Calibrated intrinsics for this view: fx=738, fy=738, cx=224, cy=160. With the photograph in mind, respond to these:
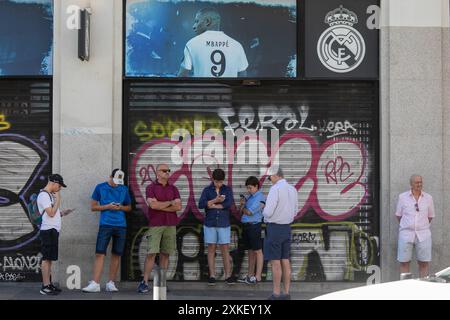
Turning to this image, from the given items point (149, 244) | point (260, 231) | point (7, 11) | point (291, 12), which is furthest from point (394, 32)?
point (7, 11)

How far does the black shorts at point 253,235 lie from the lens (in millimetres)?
12375

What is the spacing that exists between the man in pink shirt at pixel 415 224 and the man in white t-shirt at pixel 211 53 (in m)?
3.42

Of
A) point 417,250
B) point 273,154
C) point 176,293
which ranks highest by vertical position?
point 273,154

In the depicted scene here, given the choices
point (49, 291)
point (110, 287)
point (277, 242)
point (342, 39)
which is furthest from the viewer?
point (342, 39)

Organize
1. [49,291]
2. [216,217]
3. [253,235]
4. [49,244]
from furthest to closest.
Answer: [253,235]
[216,217]
[49,291]
[49,244]

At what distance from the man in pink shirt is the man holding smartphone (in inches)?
110

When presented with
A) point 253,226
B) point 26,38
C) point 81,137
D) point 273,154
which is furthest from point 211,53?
point 26,38

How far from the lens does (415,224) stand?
11844mm

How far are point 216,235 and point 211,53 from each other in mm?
3102

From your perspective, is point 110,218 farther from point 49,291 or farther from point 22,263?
point 22,263

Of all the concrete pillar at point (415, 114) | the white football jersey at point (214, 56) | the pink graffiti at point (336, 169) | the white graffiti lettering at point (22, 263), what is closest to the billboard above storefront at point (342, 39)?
the concrete pillar at point (415, 114)

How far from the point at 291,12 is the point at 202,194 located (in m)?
3.48

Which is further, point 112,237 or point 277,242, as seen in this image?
point 112,237
